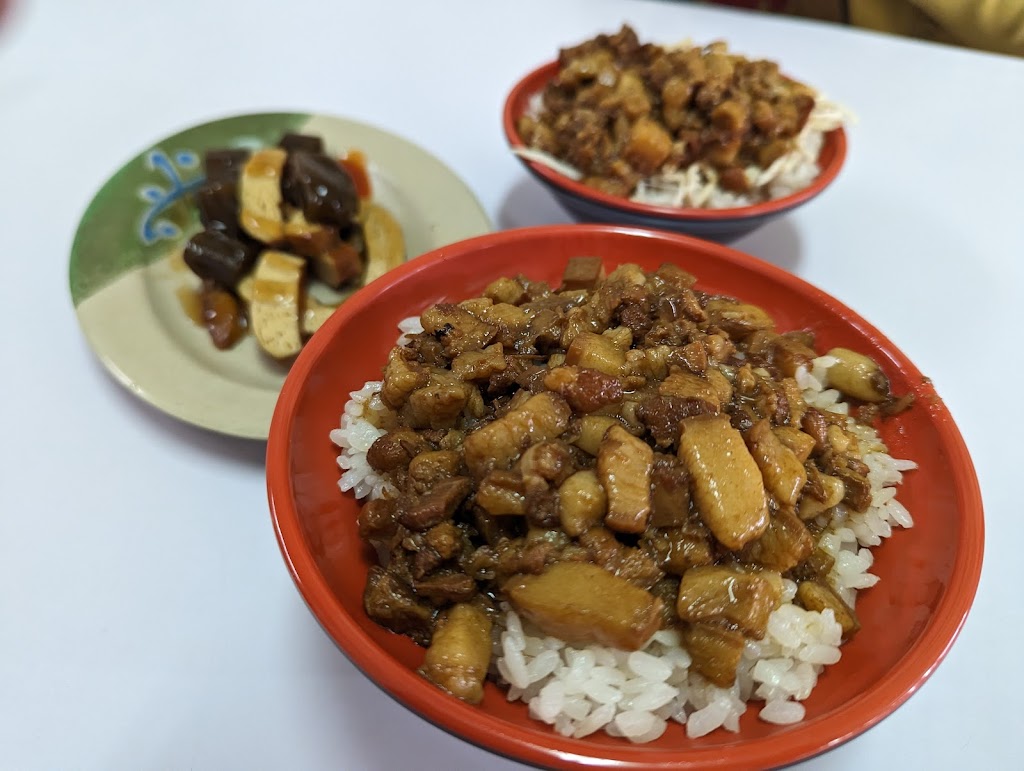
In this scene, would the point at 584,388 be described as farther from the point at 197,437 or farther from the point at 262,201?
the point at 262,201

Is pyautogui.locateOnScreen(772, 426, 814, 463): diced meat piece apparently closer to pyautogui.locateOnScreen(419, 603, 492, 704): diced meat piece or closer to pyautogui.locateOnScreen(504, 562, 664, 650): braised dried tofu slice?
pyautogui.locateOnScreen(504, 562, 664, 650): braised dried tofu slice

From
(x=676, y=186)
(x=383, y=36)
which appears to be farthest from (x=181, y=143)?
(x=676, y=186)

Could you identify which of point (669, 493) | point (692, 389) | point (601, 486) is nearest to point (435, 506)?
point (601, 486)

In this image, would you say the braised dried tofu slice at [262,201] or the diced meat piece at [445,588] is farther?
the braised dried tofu slice at [262,201]

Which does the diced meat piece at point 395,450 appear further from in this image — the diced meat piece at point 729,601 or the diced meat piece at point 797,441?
the diced meat piece at point 797,441

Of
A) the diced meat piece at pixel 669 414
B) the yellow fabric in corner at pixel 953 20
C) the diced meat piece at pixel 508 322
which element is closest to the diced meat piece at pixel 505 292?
the diced meat piece at pixel 508 322

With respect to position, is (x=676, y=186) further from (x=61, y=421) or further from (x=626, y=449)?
(x=61, y=421)
